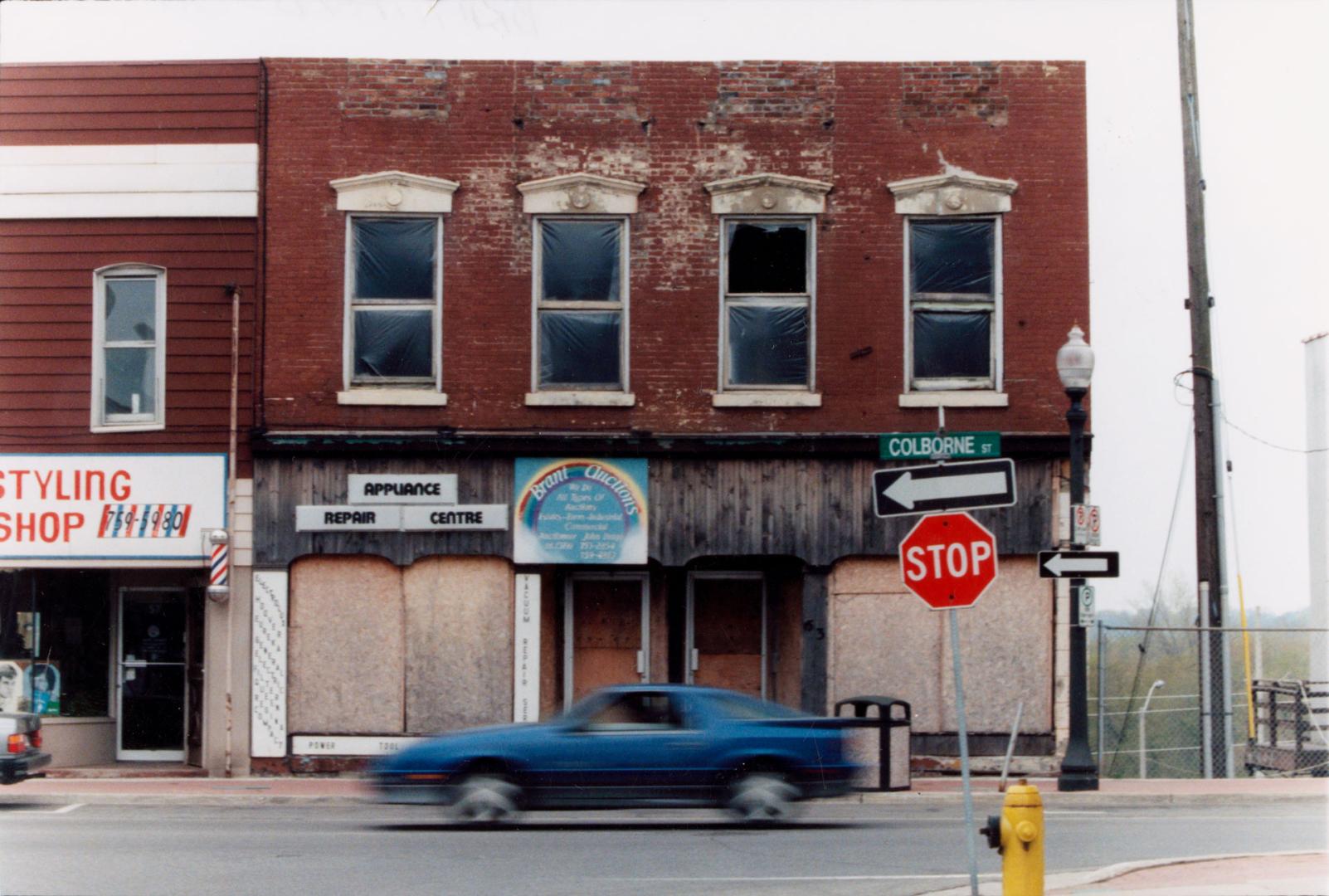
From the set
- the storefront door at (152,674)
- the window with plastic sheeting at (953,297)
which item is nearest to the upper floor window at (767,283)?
the window with plastic sheeting at (953,297)

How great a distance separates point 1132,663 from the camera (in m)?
34.7

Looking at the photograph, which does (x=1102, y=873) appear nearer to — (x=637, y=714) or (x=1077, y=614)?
(x=637, y=714)

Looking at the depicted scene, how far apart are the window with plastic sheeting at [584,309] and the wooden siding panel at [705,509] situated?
1285 millimetres

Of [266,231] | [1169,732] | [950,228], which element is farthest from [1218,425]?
[266,231]

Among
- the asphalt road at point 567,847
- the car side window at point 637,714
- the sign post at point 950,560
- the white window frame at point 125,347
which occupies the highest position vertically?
the white window frame at point 125,347

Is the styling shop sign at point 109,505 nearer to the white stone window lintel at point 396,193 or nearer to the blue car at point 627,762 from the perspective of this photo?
the white stone window lintel at point 396,193

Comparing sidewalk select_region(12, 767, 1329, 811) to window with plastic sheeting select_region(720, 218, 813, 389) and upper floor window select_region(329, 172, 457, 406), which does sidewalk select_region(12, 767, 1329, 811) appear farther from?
window with plastic sheeting select_region(720, 218, 813, 389)

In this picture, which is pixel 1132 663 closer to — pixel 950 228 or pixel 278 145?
pixel 950 228

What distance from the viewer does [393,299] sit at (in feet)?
70.1

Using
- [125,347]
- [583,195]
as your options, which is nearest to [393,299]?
[583,195]

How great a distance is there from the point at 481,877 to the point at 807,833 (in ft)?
12.7

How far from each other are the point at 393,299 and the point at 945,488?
11206 millimetres

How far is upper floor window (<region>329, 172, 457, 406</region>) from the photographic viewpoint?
69.5 feet

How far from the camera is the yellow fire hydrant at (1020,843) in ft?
33.5
